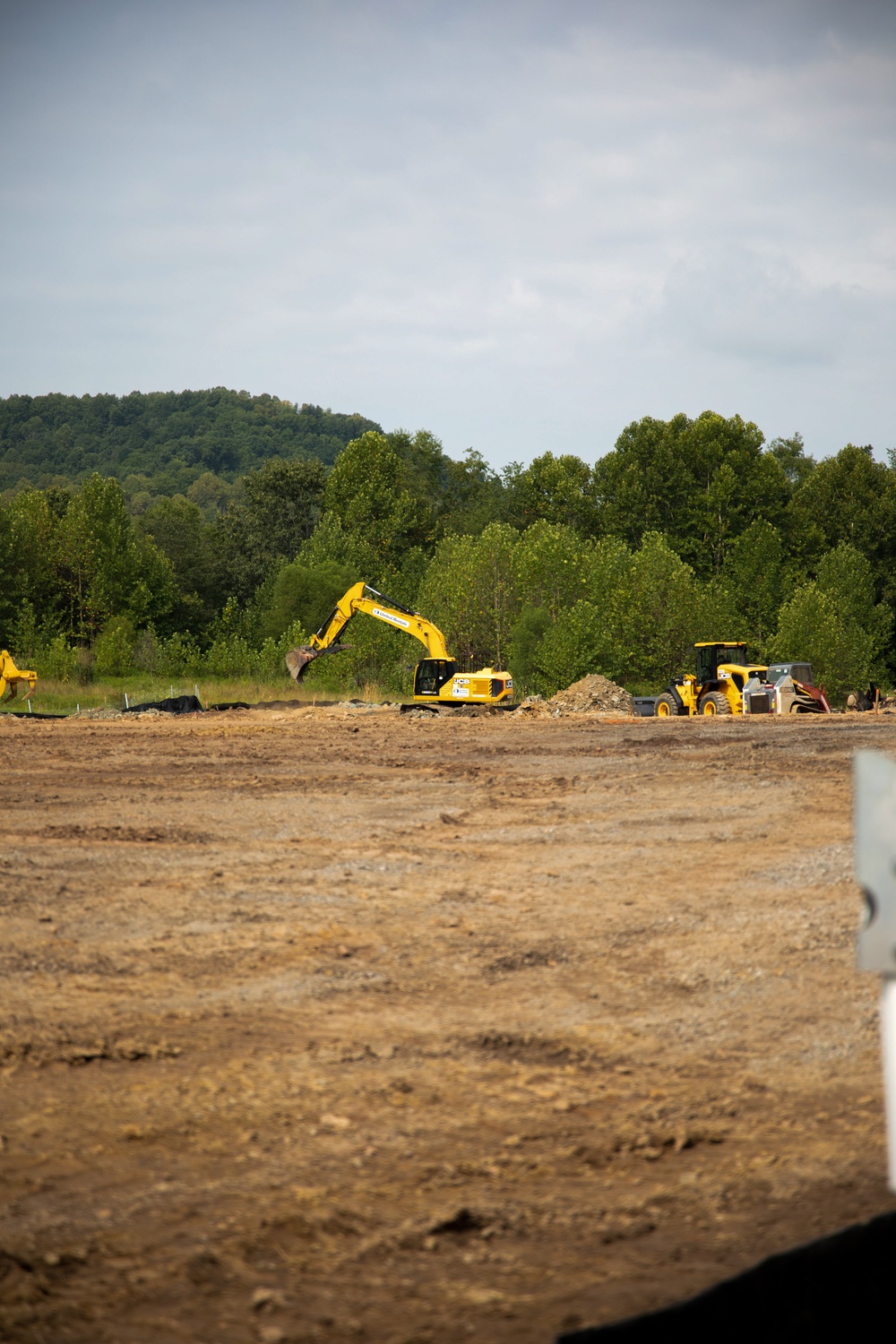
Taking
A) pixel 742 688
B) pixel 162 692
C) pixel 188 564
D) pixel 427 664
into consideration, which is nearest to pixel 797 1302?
pixel 742 688

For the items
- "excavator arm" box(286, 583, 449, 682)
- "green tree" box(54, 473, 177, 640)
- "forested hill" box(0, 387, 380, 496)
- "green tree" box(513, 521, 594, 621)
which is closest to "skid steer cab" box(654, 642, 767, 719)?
"excavator arm" box(286, 583, 449, 682)

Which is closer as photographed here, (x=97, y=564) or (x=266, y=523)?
(x=97, y=564)

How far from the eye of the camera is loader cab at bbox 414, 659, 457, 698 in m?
32.8

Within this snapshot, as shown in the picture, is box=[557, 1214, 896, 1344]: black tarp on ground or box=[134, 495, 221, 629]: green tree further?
box=[134, 495, 221, 629]: green tree

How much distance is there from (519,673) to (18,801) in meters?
35.9

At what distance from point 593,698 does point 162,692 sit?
21.8 meters

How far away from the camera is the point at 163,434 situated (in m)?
157

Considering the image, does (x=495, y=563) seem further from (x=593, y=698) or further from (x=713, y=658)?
(x=713, y=658)

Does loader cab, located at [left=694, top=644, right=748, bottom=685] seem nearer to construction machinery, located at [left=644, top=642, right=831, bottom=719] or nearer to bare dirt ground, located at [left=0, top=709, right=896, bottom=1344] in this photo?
construction machinery, located at [left=644, top=642, right=831, bottom=719]

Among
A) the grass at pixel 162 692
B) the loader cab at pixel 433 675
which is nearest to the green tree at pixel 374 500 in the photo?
the grass at pixel 162 692

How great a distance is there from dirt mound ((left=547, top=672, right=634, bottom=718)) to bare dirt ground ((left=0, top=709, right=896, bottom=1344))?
25.6m

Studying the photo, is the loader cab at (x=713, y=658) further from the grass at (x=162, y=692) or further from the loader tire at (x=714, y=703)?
the grass at (x=162, y=692)

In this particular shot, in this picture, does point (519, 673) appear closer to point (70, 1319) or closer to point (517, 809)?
point (517, 809)

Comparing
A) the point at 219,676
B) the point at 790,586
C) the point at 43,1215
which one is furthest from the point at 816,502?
the point at 43,1215
